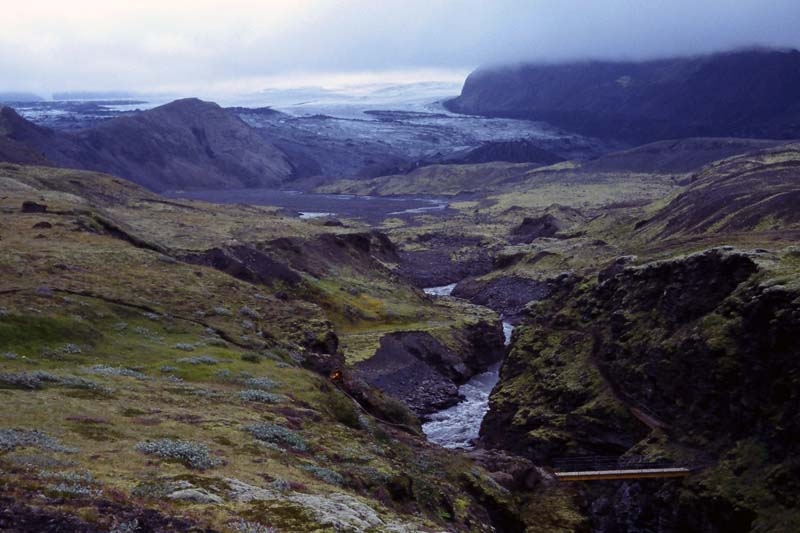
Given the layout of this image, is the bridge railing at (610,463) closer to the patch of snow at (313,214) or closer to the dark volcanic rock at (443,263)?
the dark volcanic rock at (443,263)

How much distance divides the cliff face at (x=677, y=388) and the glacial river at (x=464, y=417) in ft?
6.86

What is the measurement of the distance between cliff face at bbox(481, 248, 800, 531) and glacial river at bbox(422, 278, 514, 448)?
Answer: 2.09 m

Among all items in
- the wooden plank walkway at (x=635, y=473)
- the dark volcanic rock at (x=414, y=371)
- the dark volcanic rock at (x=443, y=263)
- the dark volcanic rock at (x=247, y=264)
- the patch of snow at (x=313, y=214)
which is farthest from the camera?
the patch of snow at (x=313, y=214)

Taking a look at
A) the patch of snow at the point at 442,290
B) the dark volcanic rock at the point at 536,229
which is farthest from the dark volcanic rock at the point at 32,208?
the dark volcanic rock at the point at 536,229

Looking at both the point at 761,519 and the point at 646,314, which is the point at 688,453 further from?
the point at 646,314

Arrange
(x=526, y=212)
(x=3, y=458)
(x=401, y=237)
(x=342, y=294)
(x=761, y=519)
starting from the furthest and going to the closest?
(x=526, y=212) → (x=401, y=237) → (x=342, y=294) → (x=761, y=519) → (x=3, y=458)

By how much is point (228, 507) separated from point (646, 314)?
33972 millimetres

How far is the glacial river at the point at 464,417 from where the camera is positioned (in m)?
48.6

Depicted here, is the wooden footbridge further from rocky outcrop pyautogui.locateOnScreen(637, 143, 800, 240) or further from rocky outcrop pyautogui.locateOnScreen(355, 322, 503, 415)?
rocky outcrop pyautogui.locateOnScreen(637, 143, 800, 240)

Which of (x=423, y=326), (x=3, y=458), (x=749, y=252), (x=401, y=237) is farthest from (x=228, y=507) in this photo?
(x=401, y=237)

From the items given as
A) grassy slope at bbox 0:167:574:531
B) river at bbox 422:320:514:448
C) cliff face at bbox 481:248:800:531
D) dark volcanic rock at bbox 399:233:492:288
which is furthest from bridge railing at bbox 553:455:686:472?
dark volcanic rock at bbox 399:233:492:288

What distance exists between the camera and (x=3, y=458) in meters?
14.9

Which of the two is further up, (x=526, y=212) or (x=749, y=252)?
(x=749, y=252)

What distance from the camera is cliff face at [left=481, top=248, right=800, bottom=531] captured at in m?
30.4
